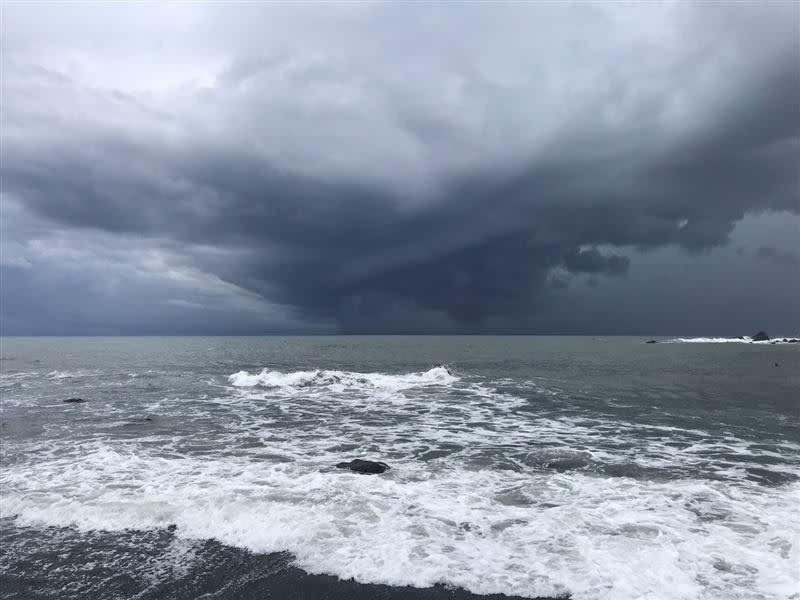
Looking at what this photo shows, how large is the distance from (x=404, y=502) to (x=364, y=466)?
3402 millimetres

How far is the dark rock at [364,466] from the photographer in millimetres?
16219

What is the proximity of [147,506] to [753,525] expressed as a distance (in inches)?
642

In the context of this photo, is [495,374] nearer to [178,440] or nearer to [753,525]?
[178,440]

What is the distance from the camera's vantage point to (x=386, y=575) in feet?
30.2

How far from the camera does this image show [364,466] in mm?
16312

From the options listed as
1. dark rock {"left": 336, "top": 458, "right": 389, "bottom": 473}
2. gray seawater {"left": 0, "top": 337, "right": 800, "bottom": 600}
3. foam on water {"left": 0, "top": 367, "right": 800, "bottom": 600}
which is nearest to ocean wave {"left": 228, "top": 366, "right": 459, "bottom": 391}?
gray seawater {"left": 0, "top": 337, "right": 800, "bottom": 600}

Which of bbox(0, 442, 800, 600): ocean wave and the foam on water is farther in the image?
the foam on water

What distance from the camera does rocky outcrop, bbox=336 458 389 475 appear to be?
638 inches

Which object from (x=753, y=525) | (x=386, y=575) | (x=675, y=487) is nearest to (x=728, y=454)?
(x=675, y=487)

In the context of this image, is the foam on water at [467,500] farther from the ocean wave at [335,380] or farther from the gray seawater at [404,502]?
the ocean wave at [335,380]

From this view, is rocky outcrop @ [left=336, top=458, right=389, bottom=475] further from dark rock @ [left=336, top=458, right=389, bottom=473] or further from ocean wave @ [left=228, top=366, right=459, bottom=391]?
ocean wave @ [left=228, top=366, right=459, bottom=391]

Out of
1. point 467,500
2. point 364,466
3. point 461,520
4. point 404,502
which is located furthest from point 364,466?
point 461,520

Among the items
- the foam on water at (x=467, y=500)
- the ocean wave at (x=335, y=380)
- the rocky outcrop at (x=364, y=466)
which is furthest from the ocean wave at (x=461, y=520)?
the ocean wave at (x=335, y=380)

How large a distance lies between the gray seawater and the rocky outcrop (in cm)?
49
